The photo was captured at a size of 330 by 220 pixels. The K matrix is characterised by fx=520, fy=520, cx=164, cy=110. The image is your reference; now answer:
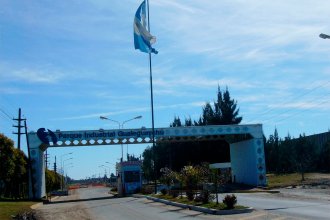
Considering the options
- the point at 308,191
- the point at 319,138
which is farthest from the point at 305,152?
the point at 308,191

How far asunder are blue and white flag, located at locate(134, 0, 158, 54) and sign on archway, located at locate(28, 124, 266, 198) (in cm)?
1625

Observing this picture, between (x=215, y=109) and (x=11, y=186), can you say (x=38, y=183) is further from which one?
(x=215, y=109)

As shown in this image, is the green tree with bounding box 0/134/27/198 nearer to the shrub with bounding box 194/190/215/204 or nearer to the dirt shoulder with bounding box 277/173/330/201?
the shrub with bounding box 194/190/215/204

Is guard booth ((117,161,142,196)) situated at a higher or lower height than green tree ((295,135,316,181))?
lower

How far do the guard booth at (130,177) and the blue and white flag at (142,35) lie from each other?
57.9 feet

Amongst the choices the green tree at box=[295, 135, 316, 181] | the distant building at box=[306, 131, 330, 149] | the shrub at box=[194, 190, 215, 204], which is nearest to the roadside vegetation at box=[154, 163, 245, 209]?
the shrub at box=[194, 190, 215, 204]

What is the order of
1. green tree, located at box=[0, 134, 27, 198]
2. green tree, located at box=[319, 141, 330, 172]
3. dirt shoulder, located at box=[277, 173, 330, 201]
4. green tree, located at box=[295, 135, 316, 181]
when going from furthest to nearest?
green tree, located at box=[295, 135, 316, 181]
green tree, located at box=[319, 141, 330, 172]
green tree, located at box=[0, 134, 27, 198]
dirt shoulder, located at box=[277, 173, 330, 201]

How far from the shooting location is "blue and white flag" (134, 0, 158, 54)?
1582 inches

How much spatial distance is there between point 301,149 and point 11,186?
4716 cm

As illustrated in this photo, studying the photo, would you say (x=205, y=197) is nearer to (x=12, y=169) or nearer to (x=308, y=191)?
(x=308, y=191)

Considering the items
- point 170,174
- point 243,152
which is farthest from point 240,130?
point 170,174

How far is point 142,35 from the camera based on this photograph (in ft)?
132

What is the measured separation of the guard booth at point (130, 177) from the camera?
179ft

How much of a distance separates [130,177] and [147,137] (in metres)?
4.62
